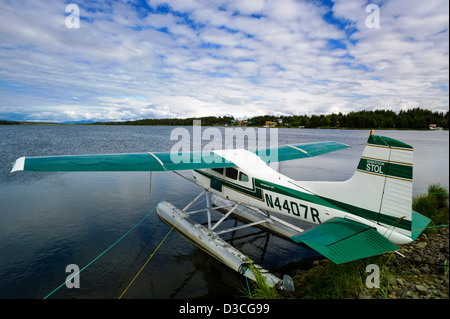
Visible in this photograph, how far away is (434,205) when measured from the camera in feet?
25.2

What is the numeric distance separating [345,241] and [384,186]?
4.10 feet

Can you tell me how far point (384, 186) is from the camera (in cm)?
417

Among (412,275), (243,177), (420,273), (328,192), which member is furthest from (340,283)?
(243,177)

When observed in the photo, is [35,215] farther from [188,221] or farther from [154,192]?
[188,221]

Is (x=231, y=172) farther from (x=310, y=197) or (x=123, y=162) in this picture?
(x=123, y=162)

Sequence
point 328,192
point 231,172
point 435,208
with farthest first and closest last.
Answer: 1. point 435,208
2. point 231,172
3. point 328,192

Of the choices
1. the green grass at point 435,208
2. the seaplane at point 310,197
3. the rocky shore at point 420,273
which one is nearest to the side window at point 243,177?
the seaplane at point 310,197

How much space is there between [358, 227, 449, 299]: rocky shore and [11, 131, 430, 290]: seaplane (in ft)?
2.32

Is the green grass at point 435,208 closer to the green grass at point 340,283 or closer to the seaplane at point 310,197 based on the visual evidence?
the seaplane at point 310,197

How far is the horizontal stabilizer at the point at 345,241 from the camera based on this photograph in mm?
3654
